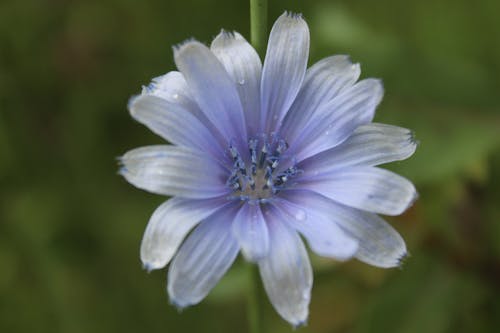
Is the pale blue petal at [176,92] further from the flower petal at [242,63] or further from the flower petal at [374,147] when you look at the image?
the flower petal at [374,147]

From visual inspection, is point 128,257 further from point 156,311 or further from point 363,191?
point 363,191

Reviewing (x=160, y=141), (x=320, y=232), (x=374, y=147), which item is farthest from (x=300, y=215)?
(x=160, y=141)

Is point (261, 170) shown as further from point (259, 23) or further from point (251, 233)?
point (259, 23)

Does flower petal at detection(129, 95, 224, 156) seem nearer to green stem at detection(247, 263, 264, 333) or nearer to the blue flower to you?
the blue flower

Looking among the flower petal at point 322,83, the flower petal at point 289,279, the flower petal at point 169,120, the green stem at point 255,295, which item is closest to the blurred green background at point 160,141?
the green stem at point 255,295

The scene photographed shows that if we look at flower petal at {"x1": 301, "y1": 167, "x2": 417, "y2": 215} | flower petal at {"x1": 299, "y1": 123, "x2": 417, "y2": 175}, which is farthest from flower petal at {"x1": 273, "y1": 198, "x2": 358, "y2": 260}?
flower petal at {"x1": 299, "y1": 123, "x2": 417, "y2": 175}

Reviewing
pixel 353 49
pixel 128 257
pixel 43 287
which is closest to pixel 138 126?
pixel 128 257
